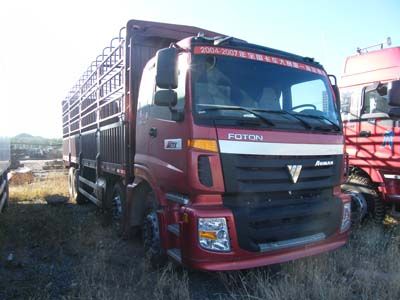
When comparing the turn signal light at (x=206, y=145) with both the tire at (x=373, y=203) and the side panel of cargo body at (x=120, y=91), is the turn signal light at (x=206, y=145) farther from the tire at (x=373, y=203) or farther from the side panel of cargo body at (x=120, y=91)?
the tire at (x=373, y=203)

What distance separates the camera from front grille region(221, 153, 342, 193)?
3.66 m

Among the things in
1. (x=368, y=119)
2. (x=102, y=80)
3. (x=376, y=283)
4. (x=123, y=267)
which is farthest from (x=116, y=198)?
(x=368, y=119)

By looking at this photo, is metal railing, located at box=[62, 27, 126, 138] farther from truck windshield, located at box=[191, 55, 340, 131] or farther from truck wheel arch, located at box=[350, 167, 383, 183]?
truck wheel arch, located at box=[350, 167, 383, 183]

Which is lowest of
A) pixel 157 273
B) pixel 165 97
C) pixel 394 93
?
pixel 157 273

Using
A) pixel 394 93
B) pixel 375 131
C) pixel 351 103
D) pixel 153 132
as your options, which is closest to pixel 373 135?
pixel 375 131

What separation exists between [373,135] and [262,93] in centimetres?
Answer: 332

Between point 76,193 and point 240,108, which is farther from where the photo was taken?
point 76,193

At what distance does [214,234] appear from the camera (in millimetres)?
3523

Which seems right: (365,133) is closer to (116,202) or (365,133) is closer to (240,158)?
(240,158)

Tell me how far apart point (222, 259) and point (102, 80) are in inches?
181

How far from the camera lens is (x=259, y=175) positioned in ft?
12.5

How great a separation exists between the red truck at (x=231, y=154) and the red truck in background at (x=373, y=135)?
2.04 m

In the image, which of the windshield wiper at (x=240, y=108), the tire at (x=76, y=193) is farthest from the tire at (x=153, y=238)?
the tire at (x=76, y=193)

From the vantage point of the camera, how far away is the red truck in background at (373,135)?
6398mm
